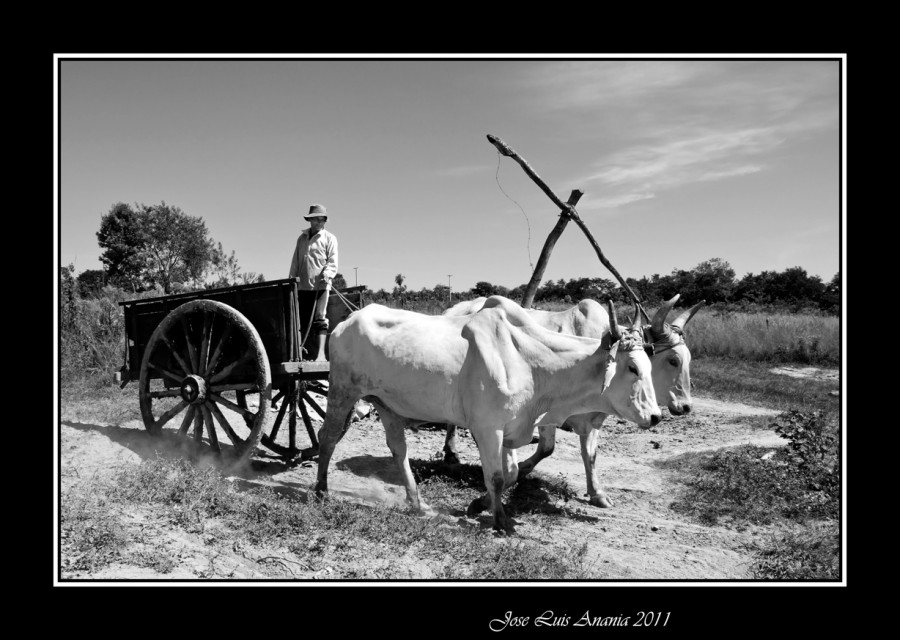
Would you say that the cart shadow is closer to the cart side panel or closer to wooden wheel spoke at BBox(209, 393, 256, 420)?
wooden wheel spoke at BBox(209, 393, 256, 420)

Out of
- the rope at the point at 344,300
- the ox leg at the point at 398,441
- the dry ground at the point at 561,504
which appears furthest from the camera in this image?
the rope at the point at 344,300

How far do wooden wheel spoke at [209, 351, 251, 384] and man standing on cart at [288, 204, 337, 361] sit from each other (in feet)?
2.41

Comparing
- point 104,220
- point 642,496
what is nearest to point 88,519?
point 642,496

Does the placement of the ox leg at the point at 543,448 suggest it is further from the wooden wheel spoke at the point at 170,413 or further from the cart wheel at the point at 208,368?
the wooden wheel spoke at the point at 170,413

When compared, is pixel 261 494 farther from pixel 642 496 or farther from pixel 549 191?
pixel 549 191

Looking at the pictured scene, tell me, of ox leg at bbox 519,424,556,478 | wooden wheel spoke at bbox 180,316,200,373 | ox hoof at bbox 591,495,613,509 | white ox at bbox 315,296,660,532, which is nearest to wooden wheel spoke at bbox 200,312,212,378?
wooden wheel spoke at bbox 180,316,200,373

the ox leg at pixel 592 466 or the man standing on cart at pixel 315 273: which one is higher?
the man standing on cart at pixel 315 273

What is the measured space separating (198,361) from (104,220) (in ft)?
94.8

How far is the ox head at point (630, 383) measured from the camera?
5.55 meters

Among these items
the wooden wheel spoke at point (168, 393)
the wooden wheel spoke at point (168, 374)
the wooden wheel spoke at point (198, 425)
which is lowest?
the wooden wheel spoke at point (198, 425)

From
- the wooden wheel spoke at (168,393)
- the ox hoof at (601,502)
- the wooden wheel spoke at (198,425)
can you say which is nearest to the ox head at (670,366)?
the ox hoof at (601,502)

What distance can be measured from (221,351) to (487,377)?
2.94m

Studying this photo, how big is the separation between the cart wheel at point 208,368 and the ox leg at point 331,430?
0.60 metres

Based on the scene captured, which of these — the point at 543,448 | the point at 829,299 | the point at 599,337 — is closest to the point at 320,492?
the point at 543,448
